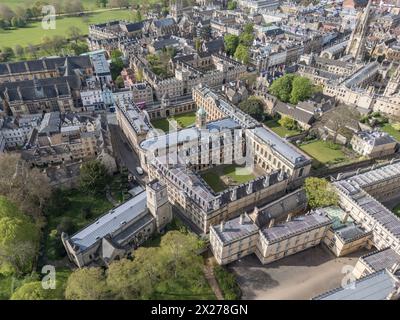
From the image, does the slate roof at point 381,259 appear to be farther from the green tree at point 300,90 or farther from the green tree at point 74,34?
the green tree at point 74,34

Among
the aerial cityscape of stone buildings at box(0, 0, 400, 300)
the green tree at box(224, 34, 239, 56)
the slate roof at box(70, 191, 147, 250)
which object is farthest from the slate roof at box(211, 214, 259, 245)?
the green tree at box(224, 34, 239, 56)

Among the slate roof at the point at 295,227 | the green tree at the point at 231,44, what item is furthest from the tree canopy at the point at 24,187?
the green tree at the point at 231,44

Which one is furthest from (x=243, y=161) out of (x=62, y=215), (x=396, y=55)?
(x=396, y=55)

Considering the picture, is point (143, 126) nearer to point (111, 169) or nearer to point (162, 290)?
point (111, 169)

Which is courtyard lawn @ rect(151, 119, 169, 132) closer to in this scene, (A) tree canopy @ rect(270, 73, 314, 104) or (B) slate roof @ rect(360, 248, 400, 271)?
(A) tree canopy @ rect(270, 73, 314, 104)

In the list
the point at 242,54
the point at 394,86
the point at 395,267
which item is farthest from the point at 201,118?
the point at 394,86
